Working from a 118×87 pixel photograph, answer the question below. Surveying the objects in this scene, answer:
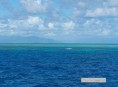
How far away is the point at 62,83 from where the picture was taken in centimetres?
3856

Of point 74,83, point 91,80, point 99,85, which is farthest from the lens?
point 74,83

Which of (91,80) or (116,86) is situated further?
(116,86)

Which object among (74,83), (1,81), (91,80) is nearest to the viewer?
(91,80)

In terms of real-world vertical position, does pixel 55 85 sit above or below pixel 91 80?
below

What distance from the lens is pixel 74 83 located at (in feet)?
126

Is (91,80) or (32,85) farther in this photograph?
(32,85)

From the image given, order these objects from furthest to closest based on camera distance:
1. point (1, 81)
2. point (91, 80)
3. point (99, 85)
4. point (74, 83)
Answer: point (1, 81), point (74, 83), point (99, 85), point (91, 80)

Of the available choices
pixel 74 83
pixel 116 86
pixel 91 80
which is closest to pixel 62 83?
pixel 74 83

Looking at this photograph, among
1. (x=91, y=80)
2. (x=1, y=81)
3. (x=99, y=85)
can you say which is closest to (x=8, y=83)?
(x=1, y=81)

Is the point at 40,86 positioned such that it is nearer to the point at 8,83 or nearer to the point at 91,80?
the point at 8,83

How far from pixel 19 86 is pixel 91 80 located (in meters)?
25.8

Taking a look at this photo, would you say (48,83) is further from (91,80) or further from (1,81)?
(91,80)

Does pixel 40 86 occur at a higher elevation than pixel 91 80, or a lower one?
lower

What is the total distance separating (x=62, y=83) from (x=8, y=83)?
663 centimetres
